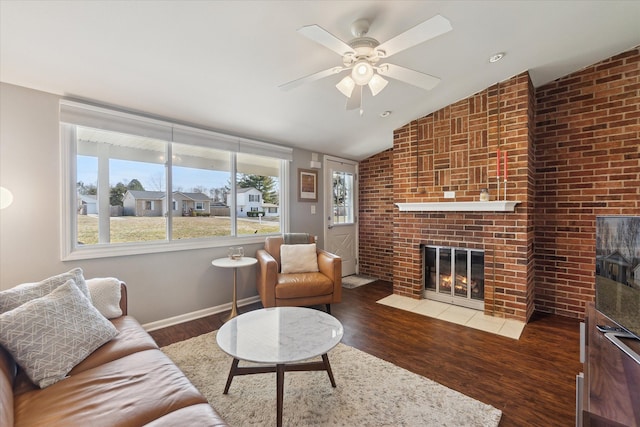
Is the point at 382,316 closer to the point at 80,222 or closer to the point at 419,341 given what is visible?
the point at 419,341

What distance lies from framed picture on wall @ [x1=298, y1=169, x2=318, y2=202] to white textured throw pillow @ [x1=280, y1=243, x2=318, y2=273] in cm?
99

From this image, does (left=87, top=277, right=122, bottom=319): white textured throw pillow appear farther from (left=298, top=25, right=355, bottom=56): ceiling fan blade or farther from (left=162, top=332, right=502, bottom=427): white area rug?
(left=298, top=25, right=355, bottom=56): ceiling fan blade

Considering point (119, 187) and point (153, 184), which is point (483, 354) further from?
point (119, 187)

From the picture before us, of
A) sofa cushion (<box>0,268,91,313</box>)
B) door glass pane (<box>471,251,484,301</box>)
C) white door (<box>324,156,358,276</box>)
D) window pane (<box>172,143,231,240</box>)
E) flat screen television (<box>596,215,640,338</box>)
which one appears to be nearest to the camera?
flat screen television (<box>596,215,640,338</box>)

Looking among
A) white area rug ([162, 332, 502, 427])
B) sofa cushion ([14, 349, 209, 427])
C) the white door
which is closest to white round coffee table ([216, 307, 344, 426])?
white area rug ([162, 332, 502, 427])

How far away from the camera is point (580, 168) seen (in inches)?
116

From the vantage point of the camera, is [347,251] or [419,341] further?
[347,251]

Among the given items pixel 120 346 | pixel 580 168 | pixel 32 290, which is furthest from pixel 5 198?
pixel 580 168

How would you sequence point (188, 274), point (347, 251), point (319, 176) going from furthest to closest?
point (347, 251) < point (319, 176) < point (188, 274)

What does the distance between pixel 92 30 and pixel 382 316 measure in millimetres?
3361

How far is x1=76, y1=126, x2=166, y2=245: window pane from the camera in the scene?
244 cm

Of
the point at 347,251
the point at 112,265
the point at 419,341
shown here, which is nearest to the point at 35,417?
the point at 112,265

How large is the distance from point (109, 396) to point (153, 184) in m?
2.17

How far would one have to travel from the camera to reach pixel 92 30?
1.68 metres
